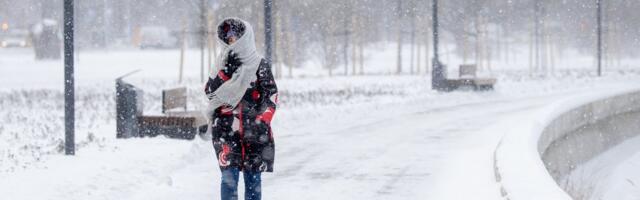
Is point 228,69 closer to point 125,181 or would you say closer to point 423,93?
point 125,181

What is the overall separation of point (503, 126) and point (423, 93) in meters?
8.93

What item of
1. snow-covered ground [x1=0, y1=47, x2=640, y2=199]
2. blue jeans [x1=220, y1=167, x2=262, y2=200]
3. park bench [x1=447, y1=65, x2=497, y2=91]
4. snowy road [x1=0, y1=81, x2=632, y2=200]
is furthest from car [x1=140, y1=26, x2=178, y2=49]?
blue jeans [x1=220, y1=167, x2=262, y2=200]

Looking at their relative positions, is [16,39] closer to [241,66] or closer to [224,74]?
[224,74]

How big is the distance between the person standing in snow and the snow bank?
1.79m

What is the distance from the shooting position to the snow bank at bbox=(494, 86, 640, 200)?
674 cm

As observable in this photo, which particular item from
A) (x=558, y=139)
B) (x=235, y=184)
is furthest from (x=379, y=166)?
(x=558, y=139)

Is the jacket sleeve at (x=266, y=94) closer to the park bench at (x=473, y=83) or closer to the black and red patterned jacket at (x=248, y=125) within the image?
the black and red patterned jacket at (x=248, y=125)

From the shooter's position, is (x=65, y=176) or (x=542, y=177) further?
(x=65, y=176)

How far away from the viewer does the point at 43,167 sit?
9180 mm

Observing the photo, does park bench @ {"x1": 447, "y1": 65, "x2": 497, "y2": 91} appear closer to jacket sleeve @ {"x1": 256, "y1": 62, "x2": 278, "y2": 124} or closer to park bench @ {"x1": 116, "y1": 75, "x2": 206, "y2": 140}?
park bench @ {"x1": 116, "y1": 75, "x2": 206, "y2": 140}

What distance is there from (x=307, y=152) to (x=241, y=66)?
566cm

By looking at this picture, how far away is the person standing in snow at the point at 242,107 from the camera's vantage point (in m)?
6.07

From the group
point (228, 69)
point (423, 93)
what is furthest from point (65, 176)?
point (423, 93)

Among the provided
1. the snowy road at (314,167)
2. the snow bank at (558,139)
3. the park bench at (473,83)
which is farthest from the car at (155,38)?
the snowy road at (314,167)
